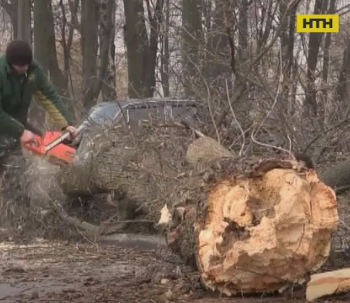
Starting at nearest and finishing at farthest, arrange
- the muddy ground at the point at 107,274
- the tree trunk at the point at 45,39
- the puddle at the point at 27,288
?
the muddy ground at the point at 107,274 → the puddle at the point at 27,288 → the tree trunk at the point at 45,39

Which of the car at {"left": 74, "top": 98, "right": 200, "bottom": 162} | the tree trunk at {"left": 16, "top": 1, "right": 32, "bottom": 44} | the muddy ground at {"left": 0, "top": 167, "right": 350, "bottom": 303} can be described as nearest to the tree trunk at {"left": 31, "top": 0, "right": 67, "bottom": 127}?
the tree trunk at {"left": 16, "top": 1, "right": 32, "bottom": 44}

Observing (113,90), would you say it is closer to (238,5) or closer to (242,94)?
(238,5)

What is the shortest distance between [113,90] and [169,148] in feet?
40.5

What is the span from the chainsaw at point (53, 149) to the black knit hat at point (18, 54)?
2.67ft

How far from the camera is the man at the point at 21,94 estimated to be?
28.8ft

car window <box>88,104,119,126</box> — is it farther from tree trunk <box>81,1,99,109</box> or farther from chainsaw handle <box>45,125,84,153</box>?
tree trunk <box>81,1,99,109</box>

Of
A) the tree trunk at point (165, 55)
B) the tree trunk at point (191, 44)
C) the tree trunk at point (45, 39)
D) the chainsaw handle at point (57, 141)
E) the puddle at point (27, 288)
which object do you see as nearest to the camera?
the puddle at point (27, 288)

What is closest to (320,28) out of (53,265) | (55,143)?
(55,143)

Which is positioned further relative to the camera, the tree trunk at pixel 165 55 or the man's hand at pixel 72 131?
the tree trunk at pixel 165 55

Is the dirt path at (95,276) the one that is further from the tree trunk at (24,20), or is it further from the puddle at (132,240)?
the tree trunk at (24,20)

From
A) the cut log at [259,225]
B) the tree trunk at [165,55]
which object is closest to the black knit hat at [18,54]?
the cut log at [259,225]

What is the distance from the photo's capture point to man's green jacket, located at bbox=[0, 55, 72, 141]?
8781 millimetres

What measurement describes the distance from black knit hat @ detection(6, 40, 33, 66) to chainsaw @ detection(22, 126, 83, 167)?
814mm

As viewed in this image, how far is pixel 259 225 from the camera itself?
17.9ft
